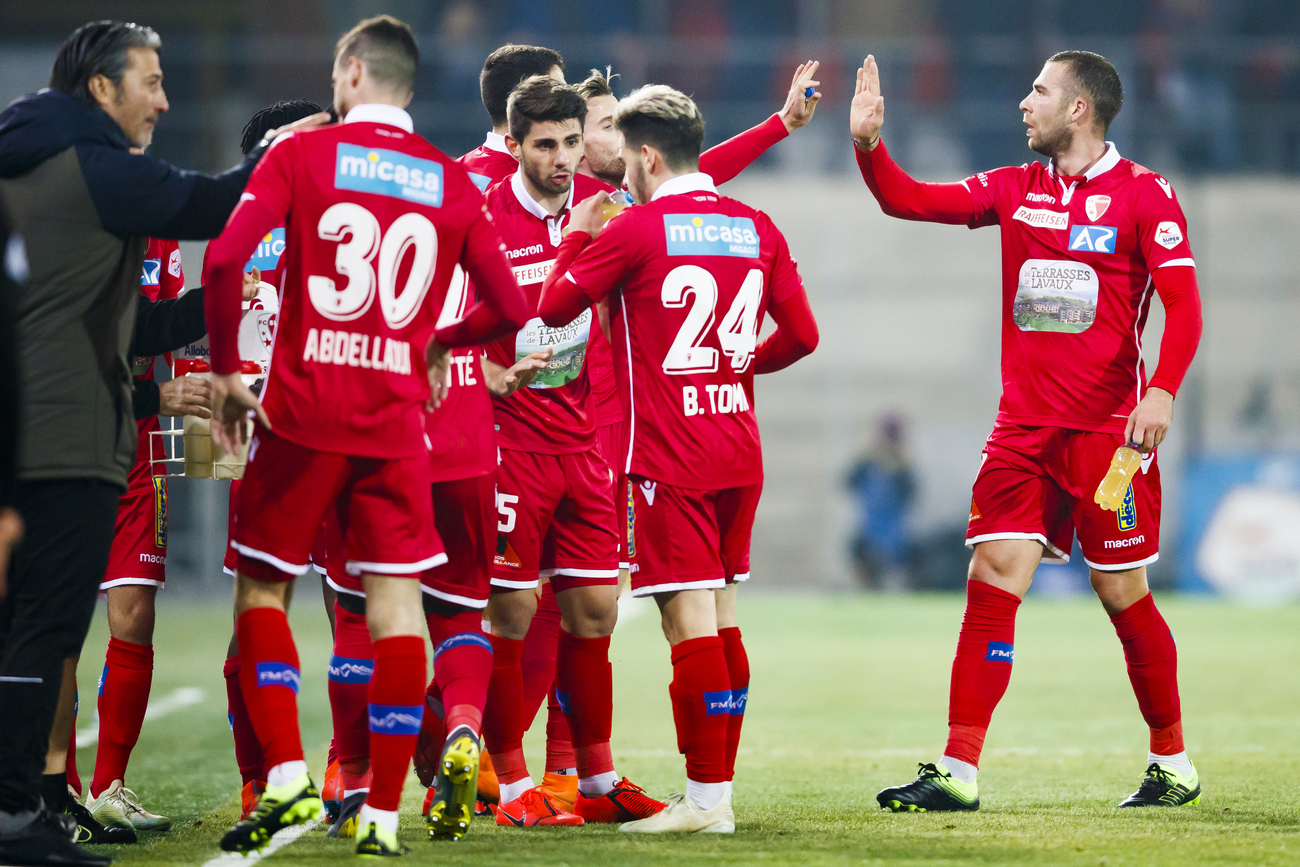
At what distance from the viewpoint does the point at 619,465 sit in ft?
19.4

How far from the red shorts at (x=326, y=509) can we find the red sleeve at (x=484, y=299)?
0.39 m

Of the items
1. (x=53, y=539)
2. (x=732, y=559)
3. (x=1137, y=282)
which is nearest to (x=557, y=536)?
Answer: (x=732, y=559)

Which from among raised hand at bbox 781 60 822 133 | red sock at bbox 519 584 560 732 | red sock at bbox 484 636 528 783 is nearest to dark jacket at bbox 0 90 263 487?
red sock at bbox 484 636 528 783

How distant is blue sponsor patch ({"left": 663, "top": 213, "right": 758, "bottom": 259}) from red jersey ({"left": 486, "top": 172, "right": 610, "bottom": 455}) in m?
0.54

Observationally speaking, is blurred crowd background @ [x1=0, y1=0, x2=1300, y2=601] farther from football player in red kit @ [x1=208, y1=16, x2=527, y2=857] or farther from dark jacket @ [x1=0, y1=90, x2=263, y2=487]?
football player in red kit @ [x1=208, y1=16, x2=527, y2=857]

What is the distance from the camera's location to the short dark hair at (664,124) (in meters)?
4.76

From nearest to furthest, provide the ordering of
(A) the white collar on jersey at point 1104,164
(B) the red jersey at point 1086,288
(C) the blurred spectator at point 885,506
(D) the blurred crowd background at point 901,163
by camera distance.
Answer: (B) the red jersey at point 1086,288 → (A) the white collar on jersey at point 1104,164 → (C) the blurred spectator at point 885,506 → (D) the blurred crowd background at point 901,163

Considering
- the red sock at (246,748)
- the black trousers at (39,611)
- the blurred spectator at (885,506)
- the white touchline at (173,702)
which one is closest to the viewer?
the black trousers at (39,611)

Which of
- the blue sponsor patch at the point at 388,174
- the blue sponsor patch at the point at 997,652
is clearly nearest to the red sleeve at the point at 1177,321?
the blue sponsor patch at the point at 997,652

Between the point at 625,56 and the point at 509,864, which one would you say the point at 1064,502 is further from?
the point at 625,56

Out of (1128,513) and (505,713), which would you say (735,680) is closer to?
(505,713)

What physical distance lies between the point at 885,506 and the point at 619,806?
14.6m

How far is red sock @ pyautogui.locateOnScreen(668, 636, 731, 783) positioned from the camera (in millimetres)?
4668

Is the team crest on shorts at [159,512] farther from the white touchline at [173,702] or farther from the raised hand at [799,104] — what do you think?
the white touchline at [173,702]
